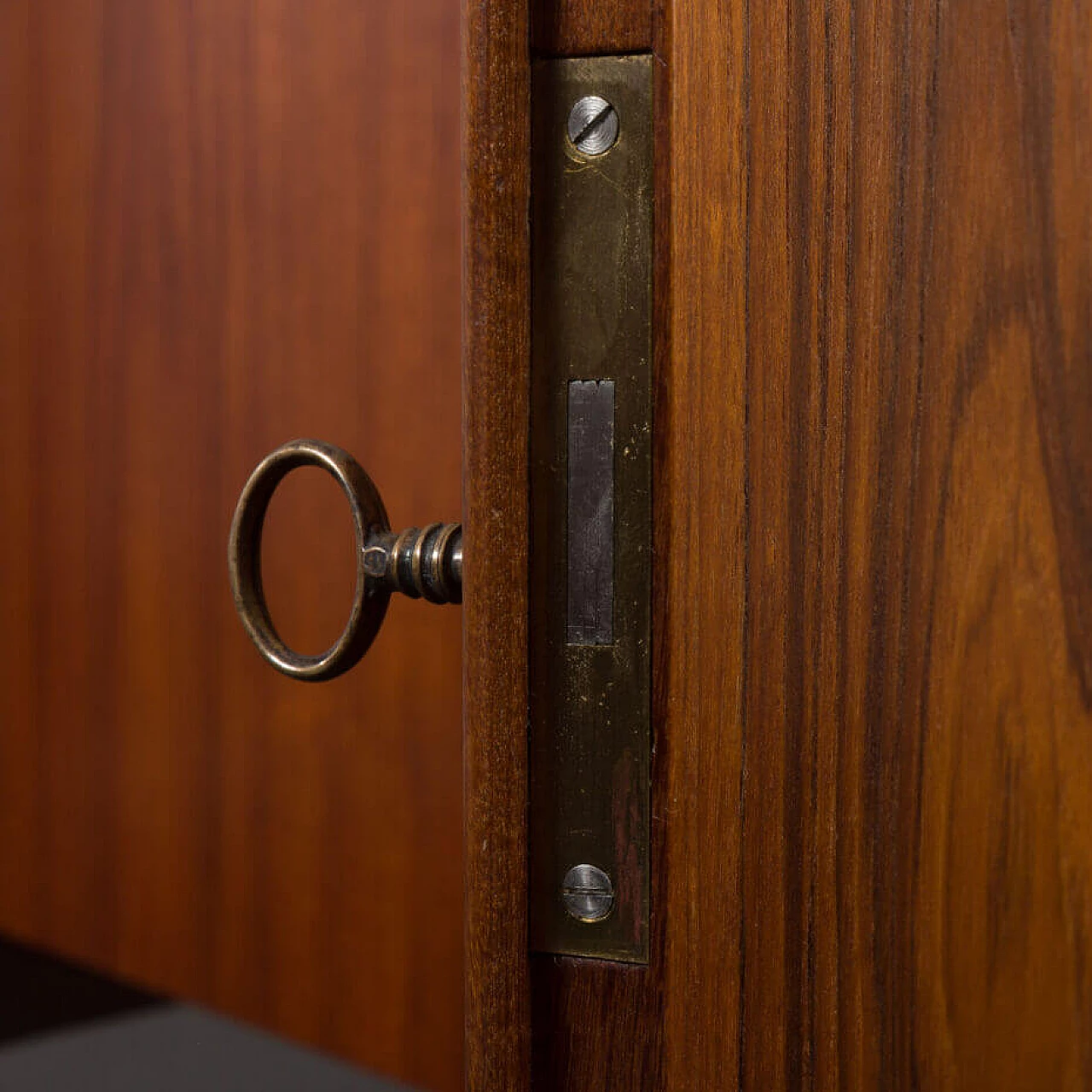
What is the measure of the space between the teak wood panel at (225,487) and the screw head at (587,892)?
80 centimetres

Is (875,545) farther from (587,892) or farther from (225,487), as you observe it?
(225,487)

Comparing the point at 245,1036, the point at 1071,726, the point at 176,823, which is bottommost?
the point at 245,1036

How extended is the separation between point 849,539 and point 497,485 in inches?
3.2

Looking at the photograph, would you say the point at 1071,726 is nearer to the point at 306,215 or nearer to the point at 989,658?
the point at 989,658

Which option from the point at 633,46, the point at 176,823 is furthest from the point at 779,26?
the point at 176,823

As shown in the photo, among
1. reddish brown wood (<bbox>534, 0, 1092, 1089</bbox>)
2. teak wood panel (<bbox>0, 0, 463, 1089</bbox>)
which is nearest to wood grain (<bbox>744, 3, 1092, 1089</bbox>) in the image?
reddish brown wood (<bbox>534, 0, 1092, 1089</bbox>)

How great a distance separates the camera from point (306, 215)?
3.78 ft

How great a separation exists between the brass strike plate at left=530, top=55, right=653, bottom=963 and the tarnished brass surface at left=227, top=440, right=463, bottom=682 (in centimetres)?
4

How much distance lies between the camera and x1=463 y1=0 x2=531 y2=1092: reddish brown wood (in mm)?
267

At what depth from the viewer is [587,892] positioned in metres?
0.28

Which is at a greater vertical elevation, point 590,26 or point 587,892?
point 590,26

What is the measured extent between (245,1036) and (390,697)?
44 cm

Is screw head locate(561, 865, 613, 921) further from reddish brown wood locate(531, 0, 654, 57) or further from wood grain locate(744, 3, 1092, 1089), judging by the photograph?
reddish brown wood locate(531, 0, 654, 57)

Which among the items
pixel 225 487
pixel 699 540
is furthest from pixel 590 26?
pixel 225 487
